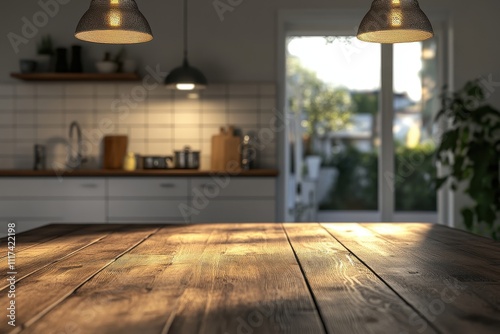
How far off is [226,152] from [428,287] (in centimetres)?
386

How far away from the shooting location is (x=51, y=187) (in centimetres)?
459

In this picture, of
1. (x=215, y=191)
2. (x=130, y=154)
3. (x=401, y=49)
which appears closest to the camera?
(x=215, y=191)

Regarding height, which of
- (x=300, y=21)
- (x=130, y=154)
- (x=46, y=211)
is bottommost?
(x=46, y=211)

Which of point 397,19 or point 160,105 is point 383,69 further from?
point 397,19

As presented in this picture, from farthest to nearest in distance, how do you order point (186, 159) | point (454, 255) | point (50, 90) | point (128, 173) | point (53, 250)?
point (50, 90) < point (186, 159) < point (128, 173) < point (53, 250) < point (454, 255)

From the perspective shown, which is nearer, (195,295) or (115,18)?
(195,295)

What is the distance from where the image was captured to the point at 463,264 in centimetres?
133

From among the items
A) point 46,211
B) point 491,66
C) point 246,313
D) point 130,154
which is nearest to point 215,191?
point 130,154

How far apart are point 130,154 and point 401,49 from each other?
7.65 ft

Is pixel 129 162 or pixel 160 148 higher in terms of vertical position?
pixel 160 148

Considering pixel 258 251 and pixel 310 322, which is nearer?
pixel 310 322

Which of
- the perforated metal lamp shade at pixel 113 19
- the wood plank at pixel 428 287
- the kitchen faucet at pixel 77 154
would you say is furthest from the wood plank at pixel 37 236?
the kitchen faucet at pixel 77 154

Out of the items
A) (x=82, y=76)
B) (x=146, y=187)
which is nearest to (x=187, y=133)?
(x=146, y=187)

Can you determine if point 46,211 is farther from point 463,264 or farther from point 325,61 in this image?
point 463,264
